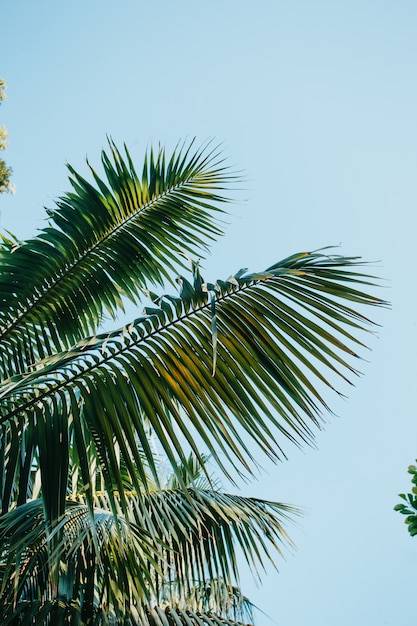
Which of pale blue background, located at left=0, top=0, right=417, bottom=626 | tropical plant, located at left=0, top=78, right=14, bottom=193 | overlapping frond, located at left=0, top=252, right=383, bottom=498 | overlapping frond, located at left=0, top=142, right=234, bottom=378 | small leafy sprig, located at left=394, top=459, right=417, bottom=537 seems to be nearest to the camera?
overlapping frond, located at left=0, top=252, right=383, bottom=498

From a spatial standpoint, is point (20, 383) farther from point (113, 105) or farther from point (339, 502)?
point (339, 502)

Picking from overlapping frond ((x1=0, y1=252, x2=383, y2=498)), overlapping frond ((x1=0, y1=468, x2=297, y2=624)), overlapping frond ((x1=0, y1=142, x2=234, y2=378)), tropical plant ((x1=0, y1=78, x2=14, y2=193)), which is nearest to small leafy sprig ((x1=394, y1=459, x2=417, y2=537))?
overlapping frond ((x1=0, y1=468, x2=297, y2=624))

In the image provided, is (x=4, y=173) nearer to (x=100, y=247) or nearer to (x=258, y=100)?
(x=258, y=100)

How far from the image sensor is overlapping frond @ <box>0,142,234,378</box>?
223cm

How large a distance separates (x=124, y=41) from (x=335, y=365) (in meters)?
6.98

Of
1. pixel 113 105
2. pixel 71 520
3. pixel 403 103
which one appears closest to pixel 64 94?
pixel 113 105

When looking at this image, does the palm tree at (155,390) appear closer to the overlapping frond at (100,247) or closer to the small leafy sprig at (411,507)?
the overlapping frond at (100,247)

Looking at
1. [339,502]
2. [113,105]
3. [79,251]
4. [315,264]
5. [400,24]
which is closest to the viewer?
[315,264]

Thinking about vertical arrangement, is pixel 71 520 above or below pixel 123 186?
below

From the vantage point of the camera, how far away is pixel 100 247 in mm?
2400

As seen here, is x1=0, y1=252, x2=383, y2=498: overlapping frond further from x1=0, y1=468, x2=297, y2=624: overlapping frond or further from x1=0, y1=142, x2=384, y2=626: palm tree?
x1=0, y1=468, x2=297, y2=624: overlapping frond

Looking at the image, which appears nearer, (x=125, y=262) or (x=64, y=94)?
(x=125, y=262)

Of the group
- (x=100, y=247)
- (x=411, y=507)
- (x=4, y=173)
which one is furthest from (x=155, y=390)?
(x=4, y=173)

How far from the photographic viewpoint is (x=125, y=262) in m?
2.49
